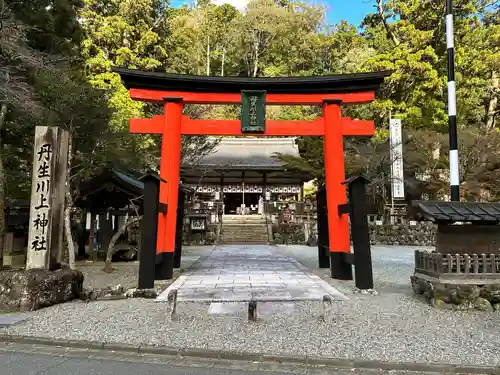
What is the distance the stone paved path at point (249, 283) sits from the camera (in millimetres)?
7391

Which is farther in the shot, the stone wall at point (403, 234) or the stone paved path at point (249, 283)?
the stone wall at point (403, 234)

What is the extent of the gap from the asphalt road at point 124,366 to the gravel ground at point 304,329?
25 cm

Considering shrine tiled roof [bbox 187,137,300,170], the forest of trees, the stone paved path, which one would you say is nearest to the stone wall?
the forest of trees

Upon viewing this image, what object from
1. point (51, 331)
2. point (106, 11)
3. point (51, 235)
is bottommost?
point (51, 331)

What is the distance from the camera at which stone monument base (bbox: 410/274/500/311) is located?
6363 mm

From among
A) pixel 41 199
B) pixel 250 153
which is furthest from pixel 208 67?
pixel 41 199

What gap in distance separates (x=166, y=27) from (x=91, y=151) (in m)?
27.5

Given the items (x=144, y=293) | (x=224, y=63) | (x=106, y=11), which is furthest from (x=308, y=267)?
(x=224, y=63)

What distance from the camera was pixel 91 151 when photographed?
12266 millimetres

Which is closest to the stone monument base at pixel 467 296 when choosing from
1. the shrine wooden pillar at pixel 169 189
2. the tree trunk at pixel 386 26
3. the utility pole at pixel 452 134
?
the utility pole at pixel 452 134

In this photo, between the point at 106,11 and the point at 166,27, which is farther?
the point at 166,27

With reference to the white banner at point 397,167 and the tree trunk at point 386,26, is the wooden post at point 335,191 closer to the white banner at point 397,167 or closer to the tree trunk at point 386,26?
the white banner at point 397,167

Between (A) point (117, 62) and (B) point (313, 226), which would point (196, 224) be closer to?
(B) point (313, 226)

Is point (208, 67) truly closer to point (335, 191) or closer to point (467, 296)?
point (335, 191)
